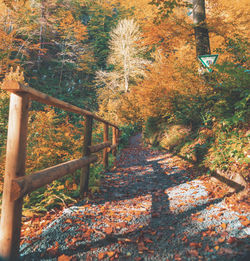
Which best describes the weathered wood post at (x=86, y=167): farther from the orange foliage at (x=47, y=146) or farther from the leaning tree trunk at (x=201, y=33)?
the leaning tree trunk at (x=201, y=33)

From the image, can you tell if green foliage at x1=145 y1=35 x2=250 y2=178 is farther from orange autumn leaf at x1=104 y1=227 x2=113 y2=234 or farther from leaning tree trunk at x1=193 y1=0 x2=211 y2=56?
orange autumn leaf at x1=104 y1=227 x2=113 y2=234

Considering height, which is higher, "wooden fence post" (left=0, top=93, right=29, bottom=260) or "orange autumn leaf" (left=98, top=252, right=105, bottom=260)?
"wooden fence post" (left=0, top=93, right=29, bottom=260)

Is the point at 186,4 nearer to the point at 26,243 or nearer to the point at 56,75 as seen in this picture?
the point at 26,243

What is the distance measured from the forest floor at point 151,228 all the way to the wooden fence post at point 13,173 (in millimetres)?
275

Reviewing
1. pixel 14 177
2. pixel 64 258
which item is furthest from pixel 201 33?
pixel 64 258

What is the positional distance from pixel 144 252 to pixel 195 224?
0.76 meters

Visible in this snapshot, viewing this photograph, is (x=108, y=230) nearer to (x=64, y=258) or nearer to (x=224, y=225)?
(x=64, y=258)

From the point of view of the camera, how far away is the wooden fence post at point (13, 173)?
4.52 feet

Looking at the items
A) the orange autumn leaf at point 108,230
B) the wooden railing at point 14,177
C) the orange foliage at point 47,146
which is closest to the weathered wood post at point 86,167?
the orange foliage at point 47,146

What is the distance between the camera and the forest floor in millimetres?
1576

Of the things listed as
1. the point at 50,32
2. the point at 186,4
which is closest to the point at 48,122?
the point at 186,4

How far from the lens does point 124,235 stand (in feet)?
6.28

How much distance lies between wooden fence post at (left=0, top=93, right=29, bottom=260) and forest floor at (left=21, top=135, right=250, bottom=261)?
0.90 ft

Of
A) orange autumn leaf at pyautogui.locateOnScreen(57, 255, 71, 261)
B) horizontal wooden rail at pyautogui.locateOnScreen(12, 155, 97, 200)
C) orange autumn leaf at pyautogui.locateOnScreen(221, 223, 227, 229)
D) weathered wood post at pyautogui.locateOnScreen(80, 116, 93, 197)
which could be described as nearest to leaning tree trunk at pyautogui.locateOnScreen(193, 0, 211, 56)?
weathered wood post at pyautogui.locateOnScreen(80, 116, 93, 197)
